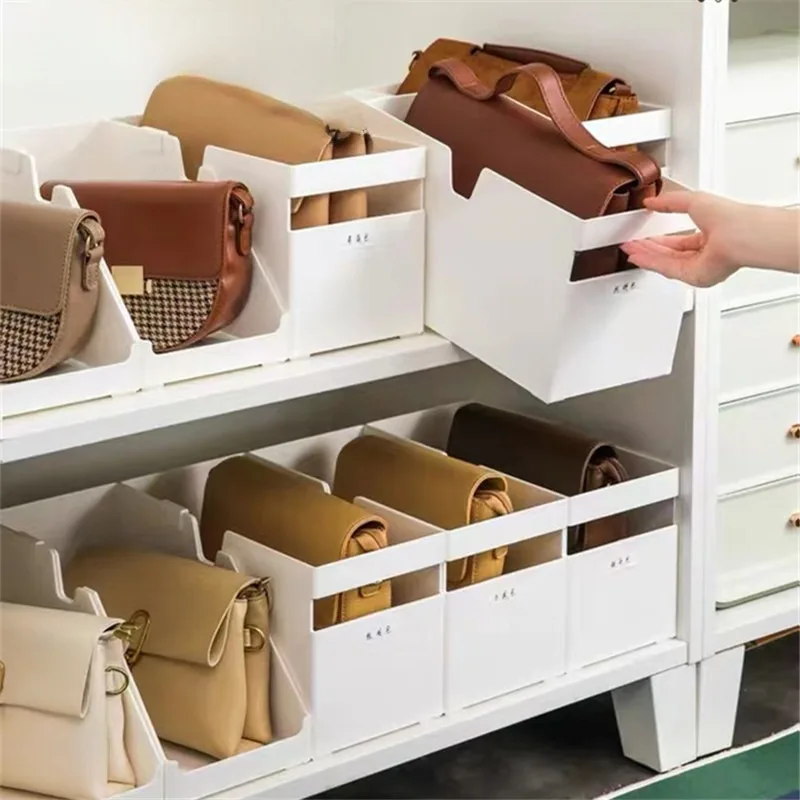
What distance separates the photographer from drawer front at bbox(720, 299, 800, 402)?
207 cm

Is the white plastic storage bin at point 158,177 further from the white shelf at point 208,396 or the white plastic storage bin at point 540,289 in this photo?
the white plastic storage bin at point 540,289

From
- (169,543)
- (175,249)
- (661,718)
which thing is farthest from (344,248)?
(661,718)

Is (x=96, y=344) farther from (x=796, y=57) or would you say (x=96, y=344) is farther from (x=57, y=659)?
(x=796, y=57)

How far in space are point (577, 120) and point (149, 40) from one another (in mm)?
640

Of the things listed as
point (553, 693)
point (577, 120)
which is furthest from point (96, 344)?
point (553, 693)

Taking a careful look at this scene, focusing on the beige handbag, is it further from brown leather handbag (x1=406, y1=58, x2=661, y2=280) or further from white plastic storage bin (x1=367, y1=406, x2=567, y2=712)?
brown leather handbag (x1=406, y1=58, x2=661, y2=280)

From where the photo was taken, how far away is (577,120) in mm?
1811

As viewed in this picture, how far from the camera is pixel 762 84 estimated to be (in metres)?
2.00

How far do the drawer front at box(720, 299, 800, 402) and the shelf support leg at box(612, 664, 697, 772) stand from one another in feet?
1.21

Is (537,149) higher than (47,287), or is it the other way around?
(537,149)

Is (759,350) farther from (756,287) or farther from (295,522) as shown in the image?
(295,522)

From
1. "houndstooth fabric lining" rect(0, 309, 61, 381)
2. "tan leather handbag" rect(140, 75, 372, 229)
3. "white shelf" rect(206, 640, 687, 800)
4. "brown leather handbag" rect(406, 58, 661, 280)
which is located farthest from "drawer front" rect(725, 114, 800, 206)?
"houndstooth fabric lining" rect(0, 309, 61, 381)

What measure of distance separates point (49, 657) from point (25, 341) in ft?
1.04

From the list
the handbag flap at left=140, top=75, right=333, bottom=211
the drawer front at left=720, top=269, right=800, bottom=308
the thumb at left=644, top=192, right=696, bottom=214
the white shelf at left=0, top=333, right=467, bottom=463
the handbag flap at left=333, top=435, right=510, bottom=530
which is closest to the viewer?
the white shelf at left=0, top=333, right=467, bottom=463
